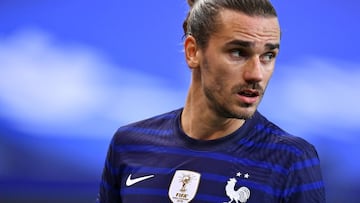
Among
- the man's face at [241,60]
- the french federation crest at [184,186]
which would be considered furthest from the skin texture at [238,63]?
the french federation crest at [184,186]

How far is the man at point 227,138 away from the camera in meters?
1.50

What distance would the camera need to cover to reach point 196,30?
5.32 feet

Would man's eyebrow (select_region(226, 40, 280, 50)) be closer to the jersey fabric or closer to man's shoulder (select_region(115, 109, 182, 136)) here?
the jersey fabric

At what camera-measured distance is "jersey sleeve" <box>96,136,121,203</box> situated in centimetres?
176

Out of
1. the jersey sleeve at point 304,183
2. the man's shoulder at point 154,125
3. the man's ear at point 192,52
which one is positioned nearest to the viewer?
the jersey sleeve at point 304,183

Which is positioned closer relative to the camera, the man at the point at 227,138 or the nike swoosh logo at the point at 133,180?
the man at the point at 227,138

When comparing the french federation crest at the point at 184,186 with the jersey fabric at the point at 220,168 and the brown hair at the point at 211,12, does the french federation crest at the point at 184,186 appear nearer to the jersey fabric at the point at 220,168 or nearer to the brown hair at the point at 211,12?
the jersey fabric at the point at 220,168

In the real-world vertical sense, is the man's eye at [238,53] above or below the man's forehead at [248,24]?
below

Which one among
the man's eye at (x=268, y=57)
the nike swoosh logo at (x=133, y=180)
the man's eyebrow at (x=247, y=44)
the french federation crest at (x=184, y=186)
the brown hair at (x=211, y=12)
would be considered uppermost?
the brown hair at (x=211, y=12)

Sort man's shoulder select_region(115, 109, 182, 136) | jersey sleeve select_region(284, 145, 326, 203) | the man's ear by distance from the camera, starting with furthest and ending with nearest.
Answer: man's shoulder select_region(115, 109, 182, 136), the man's ear, jersey sleeve select_region(284, 145, 326, 203)

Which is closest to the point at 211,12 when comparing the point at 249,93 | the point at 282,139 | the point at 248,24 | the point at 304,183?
the point at 248,24

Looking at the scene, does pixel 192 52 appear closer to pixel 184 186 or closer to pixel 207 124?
pixel 207 124

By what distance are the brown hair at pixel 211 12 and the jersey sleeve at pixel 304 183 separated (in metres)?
0.34

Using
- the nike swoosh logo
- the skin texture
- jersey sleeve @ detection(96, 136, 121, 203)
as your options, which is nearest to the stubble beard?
the skin texture
